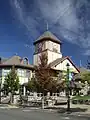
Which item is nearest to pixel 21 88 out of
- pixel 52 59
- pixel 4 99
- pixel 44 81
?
pixel 4 99

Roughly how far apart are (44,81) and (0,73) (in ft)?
73.9

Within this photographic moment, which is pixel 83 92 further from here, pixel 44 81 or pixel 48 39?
pixel 48 39

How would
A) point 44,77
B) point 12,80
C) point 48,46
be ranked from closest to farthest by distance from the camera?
point 44,77
point 12,80
point 48,46

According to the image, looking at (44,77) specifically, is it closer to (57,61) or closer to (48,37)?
(57,61)

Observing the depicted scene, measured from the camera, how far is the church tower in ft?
211

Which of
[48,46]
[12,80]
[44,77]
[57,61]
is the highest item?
[48,46]

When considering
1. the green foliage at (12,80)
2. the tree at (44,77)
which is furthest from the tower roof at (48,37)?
the tree at (44,77)

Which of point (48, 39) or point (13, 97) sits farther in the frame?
point (48, 39)

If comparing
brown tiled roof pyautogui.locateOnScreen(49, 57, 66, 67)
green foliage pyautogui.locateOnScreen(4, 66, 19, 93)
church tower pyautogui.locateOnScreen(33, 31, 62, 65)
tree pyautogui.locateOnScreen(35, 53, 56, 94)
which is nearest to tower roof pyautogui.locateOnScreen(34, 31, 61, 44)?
church tower pyautogui.locateOnScreen(33, 31, 62, 65)

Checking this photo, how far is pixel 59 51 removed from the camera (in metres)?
67.0

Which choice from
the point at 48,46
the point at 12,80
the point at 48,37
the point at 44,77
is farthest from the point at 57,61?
the point at 44,77

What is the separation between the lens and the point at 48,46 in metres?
64.3

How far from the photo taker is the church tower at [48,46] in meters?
64.2

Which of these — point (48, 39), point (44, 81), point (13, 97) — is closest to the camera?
point (44, 81)
